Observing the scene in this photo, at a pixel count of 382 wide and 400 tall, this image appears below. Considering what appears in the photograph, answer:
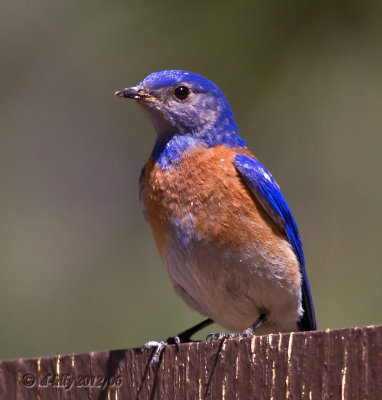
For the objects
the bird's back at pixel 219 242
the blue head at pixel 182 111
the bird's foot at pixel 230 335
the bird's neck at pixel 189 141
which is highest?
the blue head at pixel 182 111

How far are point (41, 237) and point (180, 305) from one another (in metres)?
1.97

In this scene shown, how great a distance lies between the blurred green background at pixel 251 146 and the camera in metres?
6.96

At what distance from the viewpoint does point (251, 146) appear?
8031 mm

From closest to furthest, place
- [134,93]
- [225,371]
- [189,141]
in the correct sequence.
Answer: [225,371] < [189,141] < [134,93]

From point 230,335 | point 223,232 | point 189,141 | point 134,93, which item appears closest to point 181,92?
point 134,93

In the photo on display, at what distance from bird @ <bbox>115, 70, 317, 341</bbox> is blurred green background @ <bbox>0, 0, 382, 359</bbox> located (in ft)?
5.92

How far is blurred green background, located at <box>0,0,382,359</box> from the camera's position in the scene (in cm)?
696

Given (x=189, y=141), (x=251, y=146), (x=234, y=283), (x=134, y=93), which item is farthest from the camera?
(x=251, y=146)

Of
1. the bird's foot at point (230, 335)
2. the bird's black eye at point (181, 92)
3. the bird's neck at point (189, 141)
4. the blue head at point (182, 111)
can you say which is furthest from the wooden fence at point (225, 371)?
the bird's black eye at point (181, 92)

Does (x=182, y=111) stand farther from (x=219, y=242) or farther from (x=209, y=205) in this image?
(x=219, y=242)

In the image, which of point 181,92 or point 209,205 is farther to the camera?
point 181,92

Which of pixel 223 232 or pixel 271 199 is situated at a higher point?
pixel 271 199

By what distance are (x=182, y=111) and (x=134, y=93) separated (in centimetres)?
32

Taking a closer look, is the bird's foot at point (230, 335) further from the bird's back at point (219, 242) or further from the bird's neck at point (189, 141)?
the bird's neck at point (189, 141)
